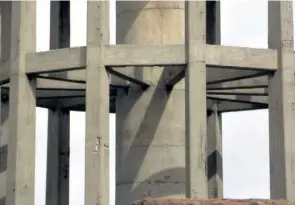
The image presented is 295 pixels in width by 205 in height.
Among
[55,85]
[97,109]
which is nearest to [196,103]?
[97,109]

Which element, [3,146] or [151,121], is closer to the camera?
[151,121]

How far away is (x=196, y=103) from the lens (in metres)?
26.2

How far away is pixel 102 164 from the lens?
85.8 ft

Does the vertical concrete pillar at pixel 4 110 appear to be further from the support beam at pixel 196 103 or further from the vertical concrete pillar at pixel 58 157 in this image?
the support beam at pixel 196 103

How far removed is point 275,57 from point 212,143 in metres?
8.46

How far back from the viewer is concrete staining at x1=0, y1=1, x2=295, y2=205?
26.4m

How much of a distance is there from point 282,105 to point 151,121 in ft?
16.9

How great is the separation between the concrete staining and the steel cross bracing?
0.03 meters

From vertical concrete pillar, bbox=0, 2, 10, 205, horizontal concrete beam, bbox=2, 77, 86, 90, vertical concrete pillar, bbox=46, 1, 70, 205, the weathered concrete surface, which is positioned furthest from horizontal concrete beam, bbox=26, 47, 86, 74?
the weathered concrete surface

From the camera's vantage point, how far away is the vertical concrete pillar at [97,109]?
85.6 ft

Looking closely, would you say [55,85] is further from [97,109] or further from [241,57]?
[241,57]

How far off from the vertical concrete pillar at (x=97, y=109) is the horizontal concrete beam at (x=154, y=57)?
0.33 meters

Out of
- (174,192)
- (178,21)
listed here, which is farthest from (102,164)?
(178,21)

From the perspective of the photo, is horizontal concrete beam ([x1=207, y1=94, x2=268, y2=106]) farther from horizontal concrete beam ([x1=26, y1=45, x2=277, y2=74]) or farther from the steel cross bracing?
horizontal concrete beam ([x1=26, y1=45, x2=277, y2=74])
